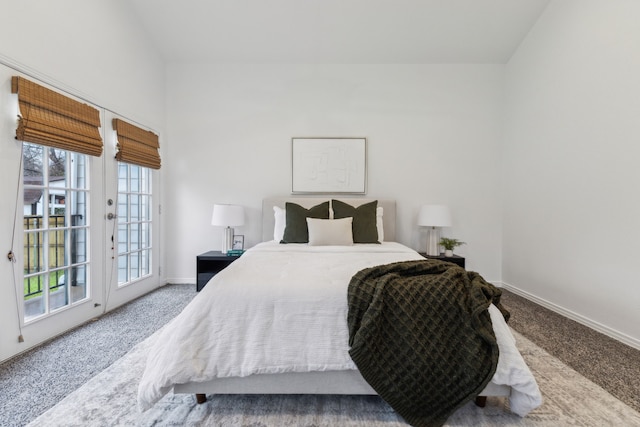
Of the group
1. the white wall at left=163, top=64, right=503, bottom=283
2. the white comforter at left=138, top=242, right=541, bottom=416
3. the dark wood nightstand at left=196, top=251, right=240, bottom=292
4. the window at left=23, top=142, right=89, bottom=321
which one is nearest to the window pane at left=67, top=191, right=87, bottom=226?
the window at left=23, top=142, right=89, bottom=321

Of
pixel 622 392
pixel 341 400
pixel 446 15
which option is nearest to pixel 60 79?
pixel 341 400

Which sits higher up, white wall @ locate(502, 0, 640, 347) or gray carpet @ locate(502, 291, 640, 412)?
white wall @ locate(502, 0, 640, 347)

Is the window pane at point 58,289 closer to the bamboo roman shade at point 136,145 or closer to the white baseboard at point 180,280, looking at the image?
the bamboo roman shade at point 136,145

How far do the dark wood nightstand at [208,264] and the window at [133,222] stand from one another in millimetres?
666

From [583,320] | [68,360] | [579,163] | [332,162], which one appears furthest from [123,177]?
[583,320]

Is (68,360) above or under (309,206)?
under

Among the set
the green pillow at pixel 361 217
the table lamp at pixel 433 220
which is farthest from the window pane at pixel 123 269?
the table lamp at pixel 433 220

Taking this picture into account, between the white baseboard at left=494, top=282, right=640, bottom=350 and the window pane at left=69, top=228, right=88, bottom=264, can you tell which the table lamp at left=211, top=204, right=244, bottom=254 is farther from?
the white baseboard at left=494, top=282, right=640, bottom=350

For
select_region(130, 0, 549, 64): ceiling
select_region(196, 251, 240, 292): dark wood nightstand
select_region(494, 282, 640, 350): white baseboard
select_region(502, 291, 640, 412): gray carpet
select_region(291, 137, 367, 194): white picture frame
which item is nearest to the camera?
select_region(502, 291, 640, 412): gray carpet

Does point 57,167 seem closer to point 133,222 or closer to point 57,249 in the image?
point 57,249

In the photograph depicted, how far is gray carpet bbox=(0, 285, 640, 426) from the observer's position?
1.42 meters

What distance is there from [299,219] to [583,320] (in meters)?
2.81

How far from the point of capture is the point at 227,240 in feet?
11.7

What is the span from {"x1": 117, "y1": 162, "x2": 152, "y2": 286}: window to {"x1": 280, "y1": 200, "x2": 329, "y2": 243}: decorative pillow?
164 cm
